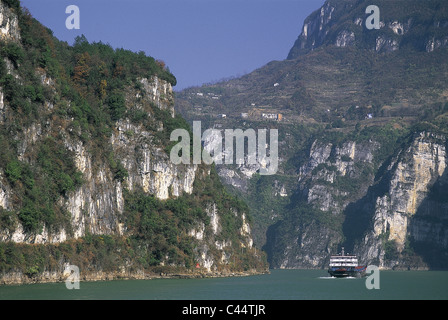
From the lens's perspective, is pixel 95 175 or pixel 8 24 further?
pixel 95 175

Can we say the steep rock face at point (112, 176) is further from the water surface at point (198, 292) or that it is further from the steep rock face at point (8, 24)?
the steep rock face at point (8, 24)

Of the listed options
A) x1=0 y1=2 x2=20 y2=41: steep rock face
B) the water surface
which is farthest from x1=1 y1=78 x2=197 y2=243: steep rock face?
x1=0 y1=2 x2=20 y2=41: steep rock face

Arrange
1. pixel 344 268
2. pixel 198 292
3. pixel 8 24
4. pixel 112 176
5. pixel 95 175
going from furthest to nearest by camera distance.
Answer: pixel 344 268
pixel 112 176
pixel 95 175
pixel 8 24
pixel 198 292

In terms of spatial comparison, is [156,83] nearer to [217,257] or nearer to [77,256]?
[217,257]

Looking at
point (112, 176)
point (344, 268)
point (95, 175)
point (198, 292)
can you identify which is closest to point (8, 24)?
point (95, 175)

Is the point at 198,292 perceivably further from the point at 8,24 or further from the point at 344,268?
the point at 344,268

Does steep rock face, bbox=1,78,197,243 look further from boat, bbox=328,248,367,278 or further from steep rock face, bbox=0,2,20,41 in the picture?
boat, bbox=328,248,367,278

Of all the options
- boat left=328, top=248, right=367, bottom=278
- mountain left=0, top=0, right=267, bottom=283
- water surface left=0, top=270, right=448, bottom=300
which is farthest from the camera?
boat left=328, top=248, right=367, bottom=278

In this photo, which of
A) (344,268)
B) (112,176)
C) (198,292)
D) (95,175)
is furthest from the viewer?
(344,268)
